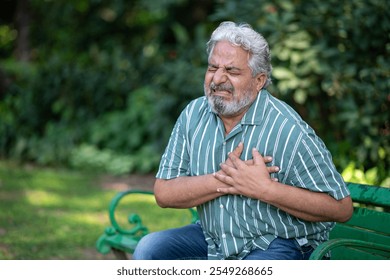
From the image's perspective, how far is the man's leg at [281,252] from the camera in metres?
3.05

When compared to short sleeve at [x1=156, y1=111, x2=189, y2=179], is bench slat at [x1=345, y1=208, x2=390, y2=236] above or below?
below

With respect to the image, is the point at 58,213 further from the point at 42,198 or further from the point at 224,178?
the point at 224,178

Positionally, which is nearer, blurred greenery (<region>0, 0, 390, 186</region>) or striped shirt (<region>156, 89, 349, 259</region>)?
striped shirt (<region>156, 89, 349, 259</region>)

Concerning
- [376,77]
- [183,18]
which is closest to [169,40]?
[183,18]

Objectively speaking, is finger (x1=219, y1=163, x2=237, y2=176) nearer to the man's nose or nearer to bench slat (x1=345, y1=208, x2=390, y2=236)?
the man's nose

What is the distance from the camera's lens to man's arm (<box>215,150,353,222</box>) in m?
2.95

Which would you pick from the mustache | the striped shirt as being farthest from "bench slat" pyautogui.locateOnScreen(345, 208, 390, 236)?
the mustache

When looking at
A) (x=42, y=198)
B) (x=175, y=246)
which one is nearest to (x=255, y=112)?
(x=175, y=246)

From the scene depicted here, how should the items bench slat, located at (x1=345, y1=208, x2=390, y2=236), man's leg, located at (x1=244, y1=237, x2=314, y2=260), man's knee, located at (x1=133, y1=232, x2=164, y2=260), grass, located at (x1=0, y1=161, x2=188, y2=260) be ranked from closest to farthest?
man's leg, located at (x1=244, y1=237, x2=314, y2=260) → man's knee, located at (x1=133, y1=232, x2=164, y2=260) → bench slat, located at (x1=345, y1=208, x2=390, y2=236) → grass, located at (x1=0, y1=161, x2=188, y2=260)

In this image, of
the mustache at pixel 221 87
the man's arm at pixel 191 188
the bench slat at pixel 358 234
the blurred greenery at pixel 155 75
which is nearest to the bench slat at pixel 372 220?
the bench slat at pixel 358 234

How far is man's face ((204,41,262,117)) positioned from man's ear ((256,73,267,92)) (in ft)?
0.08

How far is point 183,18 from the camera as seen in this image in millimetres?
11219

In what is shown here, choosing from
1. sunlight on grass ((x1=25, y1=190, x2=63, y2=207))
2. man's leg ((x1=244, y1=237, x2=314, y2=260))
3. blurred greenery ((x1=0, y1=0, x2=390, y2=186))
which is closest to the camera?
man's leg ((x1=244, y1=237, x2=314, y2=260))
